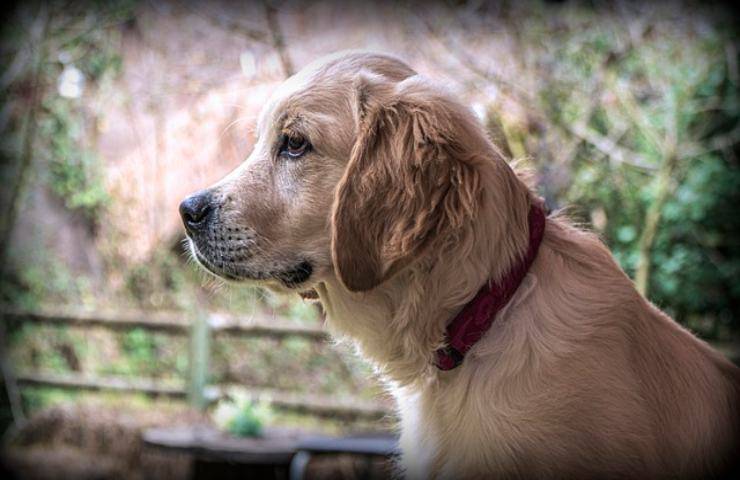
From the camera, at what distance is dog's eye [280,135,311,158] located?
222 centimetres

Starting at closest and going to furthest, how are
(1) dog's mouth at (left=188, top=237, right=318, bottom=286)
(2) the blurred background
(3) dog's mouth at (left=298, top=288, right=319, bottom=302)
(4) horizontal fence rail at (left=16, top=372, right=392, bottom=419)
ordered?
(1) dog's mouth at (left=188, top=237, right=318, bottom=286)
(3) dog's mouth at (left=298, top=288, right=319, bottom=302)
(2) the blurred background
(4) horizontal fence rail at (left=16, top=372, right=392, bottom=419)

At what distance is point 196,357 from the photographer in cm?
786

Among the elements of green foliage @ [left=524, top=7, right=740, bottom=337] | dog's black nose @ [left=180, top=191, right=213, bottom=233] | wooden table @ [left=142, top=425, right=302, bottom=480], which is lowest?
wooden table @ [left=142, top=425, right=302, bottom=480]

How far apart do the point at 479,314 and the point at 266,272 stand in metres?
0.61

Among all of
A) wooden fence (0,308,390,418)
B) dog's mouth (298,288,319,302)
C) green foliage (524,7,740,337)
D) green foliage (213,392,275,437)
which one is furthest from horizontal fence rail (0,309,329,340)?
dog's mouth (298,288,319,302)

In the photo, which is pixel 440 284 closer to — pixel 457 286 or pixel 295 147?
pixel 457 286

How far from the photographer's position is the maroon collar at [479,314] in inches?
79.4

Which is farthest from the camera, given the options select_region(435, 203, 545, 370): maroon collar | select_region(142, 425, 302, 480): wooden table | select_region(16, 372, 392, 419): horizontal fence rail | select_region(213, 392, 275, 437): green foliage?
select_region(16, 372, 392, 419): horizontal fence rail

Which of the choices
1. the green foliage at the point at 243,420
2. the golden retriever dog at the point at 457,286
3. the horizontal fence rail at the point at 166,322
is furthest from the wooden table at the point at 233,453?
the golden retriever dog at the point at 457,286

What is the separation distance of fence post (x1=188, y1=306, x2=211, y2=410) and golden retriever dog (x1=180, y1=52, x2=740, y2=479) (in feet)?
19.1

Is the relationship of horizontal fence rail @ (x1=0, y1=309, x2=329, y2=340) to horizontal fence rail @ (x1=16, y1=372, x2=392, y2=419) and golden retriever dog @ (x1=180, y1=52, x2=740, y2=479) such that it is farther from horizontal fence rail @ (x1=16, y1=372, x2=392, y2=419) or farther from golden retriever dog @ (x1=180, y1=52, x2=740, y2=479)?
golden retriever dog @ (x1=180, y1=52, x2=740, y2=479)

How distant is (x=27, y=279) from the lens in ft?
29.4

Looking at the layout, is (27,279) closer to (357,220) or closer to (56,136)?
(56,136)

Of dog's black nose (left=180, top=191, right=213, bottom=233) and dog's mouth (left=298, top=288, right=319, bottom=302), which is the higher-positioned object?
dog's black nose (left=180, top=191, right=213, bottom=233)
